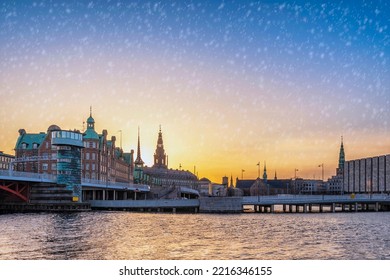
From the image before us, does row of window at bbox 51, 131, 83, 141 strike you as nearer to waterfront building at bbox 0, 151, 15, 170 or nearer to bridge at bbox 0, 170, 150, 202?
bridge at bbox 0, 170, 150, 202

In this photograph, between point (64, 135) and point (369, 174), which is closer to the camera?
point (64, 135)

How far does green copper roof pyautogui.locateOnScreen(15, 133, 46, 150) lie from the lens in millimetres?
114375

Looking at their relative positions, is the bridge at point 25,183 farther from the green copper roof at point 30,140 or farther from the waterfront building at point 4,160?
the waterfront building at point 4,160

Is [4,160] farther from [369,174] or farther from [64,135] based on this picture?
[369,174]

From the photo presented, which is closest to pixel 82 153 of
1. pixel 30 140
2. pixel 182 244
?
pixel 30 140

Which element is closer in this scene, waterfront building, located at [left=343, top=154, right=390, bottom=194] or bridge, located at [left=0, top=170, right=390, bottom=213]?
bridge, located at [left=0, top=170, right=390, bottom=213]

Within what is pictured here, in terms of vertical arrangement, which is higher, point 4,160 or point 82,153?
point 82,153

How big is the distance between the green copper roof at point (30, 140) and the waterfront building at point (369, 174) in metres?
101

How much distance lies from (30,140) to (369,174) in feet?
376

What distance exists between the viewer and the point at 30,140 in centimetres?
11531

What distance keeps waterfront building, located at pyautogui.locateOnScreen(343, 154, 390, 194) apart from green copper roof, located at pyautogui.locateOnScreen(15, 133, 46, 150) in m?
101

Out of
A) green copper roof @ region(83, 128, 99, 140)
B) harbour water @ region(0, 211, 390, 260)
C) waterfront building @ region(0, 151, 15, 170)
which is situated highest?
green copper roof @ region(83, 128, 99, 140)

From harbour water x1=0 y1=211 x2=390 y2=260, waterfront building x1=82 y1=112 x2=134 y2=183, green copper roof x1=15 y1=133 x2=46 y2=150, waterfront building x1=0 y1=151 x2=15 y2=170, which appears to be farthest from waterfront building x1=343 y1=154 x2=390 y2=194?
harbour water x1=0 y1=211 x2=390 y2=260
